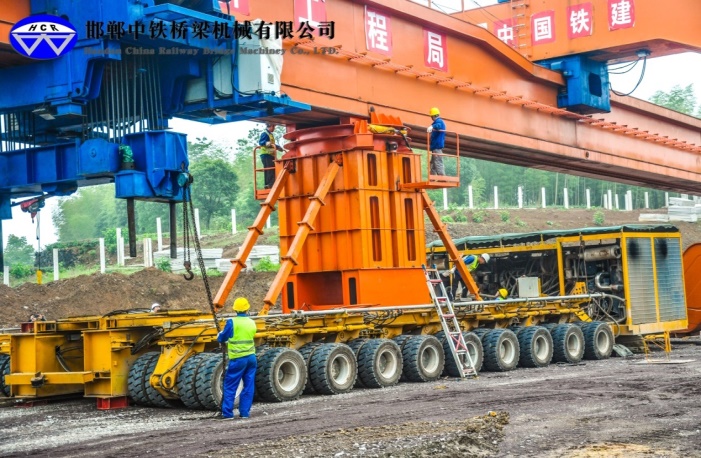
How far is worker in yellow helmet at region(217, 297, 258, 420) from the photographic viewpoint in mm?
11711

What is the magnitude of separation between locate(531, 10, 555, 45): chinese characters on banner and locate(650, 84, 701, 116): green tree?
61.6 metres

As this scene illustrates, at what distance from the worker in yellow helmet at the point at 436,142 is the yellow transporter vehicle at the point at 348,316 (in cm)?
22

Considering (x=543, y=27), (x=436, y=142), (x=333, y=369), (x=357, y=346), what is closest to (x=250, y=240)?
(x=357, y=346)

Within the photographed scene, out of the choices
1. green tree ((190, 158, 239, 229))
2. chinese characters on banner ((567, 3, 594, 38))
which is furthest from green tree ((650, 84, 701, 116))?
chinese characters on banner ((567, 3, 594, 38))

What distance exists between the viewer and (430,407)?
11781 millimetres

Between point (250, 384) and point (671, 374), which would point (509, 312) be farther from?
point (250, 384)

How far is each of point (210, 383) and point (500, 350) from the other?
6577mm

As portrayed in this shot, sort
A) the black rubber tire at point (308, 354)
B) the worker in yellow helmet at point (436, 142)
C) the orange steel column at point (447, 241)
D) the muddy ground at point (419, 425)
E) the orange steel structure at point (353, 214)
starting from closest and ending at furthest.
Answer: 1. the muddy ground at point (419, 425)
2. the black rubber tire at point (308, 354)
3. the orange steel structure at point (353, 214)
4. the worker in yellow helmet at point (436, 142)
5. the orange steel column at point (447, 241)

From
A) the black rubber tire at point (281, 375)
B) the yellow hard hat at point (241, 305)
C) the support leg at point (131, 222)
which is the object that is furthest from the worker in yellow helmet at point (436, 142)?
the yellow hard hat at point (241, 305)

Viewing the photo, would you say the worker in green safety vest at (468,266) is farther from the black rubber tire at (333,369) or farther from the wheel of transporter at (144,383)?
the wheel of transporter at (144,383)

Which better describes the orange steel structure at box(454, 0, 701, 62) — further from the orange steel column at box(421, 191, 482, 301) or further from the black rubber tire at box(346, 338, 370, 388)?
the black rubber tire at box(346, 338, 370, 388)

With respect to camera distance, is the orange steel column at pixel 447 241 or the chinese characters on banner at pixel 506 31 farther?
the chinese characters on banner at pixel 506 31

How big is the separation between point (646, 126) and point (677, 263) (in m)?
5.25

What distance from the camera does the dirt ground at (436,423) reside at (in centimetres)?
873
